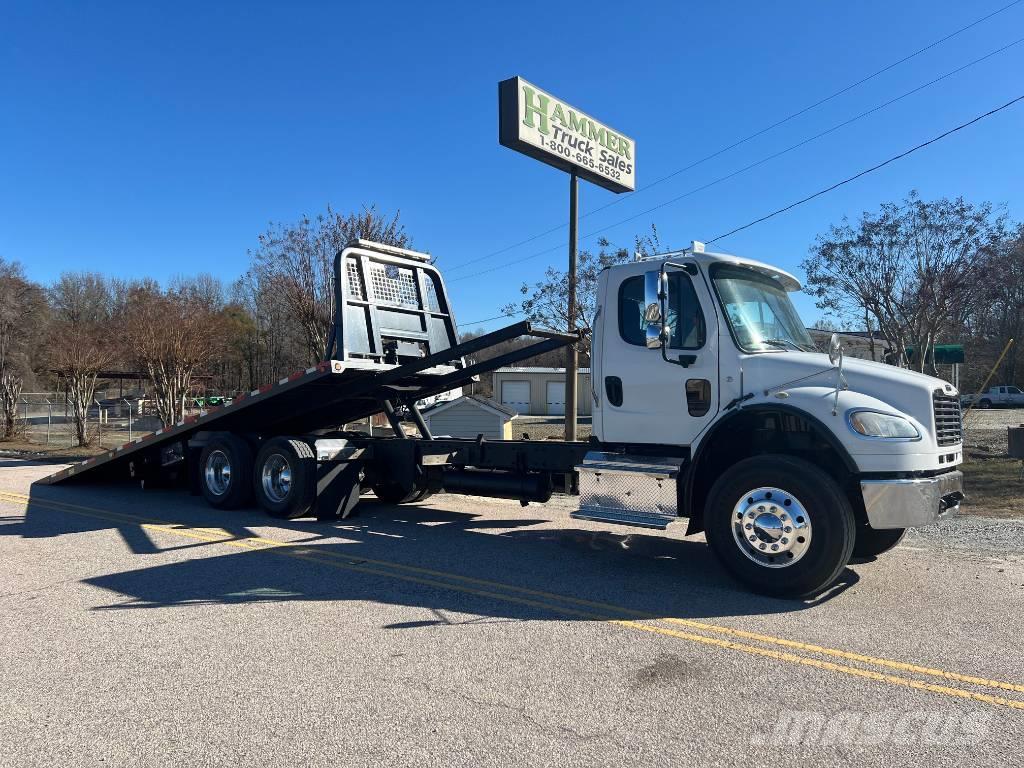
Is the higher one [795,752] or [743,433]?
[743,433]

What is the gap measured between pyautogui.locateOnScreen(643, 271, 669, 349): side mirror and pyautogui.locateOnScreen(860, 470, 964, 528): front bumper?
1.88m

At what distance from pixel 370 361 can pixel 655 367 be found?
3.82m

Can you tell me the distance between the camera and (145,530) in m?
8.66

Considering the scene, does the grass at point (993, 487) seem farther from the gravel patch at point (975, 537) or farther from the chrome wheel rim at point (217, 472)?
the chrome wheel rim at point (217, 472)

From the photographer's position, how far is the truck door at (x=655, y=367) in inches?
252

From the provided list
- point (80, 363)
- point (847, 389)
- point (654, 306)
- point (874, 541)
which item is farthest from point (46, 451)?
point (847, 389)

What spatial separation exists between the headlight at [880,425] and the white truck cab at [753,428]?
0.03ft

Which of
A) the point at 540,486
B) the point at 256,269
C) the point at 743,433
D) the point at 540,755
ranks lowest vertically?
the point at 540,755

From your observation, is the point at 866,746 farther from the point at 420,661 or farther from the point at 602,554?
the point at 602,554

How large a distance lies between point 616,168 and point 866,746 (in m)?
15.7

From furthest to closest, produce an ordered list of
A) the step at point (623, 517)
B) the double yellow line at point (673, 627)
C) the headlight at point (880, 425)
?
the step at point (623, 517)
the headlight at point (880, 425)
the double yellow line at point (673, 627)

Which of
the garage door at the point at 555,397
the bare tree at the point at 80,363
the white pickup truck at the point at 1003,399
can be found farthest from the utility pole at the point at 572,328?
the white pickup truck at the point at 1003,399

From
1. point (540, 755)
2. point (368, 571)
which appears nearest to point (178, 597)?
point (368, 571)

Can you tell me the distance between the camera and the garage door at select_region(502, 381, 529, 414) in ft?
148
